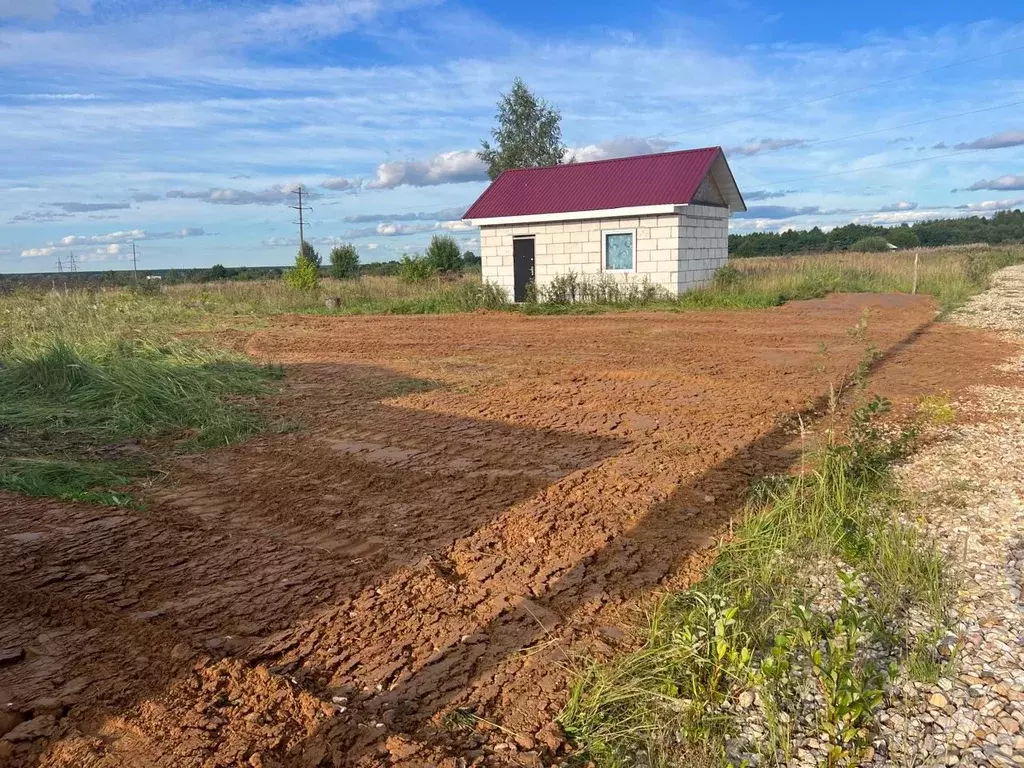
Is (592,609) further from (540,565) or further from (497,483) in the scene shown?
(497,483)

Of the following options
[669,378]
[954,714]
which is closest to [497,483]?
[954,714]

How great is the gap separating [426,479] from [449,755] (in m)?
3.02

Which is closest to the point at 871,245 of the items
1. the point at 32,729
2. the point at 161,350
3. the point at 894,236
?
the point at 894,236

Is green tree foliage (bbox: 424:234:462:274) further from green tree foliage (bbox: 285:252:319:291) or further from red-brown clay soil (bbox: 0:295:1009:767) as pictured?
red-brown clay soil (bbox: 0:295:1009:767)

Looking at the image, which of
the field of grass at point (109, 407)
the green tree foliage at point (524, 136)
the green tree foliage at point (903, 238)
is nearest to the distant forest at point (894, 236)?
the green tree foliage at point (903, 238)

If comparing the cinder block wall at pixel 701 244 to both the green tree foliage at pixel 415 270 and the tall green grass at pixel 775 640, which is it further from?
the tall green grass at pixel 775 640

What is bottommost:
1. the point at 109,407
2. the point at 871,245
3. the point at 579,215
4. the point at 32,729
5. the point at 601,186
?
the point at 32,729

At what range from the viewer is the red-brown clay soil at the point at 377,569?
8.43ft

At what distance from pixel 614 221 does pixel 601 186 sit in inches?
58.4

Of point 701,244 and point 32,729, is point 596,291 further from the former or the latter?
point 32,729

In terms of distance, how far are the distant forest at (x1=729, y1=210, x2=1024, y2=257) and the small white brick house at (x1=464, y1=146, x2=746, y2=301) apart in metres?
44.2

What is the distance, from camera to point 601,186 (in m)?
19.6

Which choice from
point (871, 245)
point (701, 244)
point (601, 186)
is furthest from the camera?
point (871, 245)

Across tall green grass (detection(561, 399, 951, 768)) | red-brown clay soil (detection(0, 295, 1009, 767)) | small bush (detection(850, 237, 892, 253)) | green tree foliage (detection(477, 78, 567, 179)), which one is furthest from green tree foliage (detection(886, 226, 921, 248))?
tall green grass (detection(561, 399, 951, 768))
